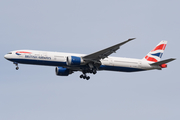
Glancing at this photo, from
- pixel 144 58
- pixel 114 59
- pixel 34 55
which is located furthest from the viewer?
pixel 144 58

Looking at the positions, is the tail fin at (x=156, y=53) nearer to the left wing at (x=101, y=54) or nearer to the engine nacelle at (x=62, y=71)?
the left wing at (x=101, y=54)

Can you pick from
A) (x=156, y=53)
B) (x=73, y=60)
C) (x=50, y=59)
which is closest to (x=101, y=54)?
(x=73, y=60)

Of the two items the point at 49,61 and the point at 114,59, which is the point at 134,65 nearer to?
the point at 114,59

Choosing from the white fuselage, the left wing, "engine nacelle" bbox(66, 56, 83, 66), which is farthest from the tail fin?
"engine nacelle" bbox(66, 56, 83, 66)

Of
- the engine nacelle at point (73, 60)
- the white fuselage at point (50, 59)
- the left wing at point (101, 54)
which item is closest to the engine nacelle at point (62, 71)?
the white fuselage at point (50, 59)

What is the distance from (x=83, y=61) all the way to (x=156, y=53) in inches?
561

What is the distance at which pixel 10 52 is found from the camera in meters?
44.6

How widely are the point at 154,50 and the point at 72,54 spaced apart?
15052 millimetres

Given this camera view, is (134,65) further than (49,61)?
Yes

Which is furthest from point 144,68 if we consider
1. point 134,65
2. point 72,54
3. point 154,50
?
point 72,54

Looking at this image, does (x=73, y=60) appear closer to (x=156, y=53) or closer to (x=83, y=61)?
(x=83, y=61)

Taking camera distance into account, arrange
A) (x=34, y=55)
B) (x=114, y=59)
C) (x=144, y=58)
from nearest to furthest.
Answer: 1. (x=34, y=55)
2. (x=114, y=59)
3. (x=144, y=58)

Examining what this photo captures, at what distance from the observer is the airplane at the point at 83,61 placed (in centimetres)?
4378

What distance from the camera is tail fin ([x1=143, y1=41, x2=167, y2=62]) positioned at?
5122 centimetres
